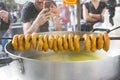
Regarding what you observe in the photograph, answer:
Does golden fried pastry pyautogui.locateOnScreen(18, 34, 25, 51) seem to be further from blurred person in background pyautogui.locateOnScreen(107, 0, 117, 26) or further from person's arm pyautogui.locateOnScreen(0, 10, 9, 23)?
blurred person in background pyautogui.locateOnScreen(107, 0, 117, 26)

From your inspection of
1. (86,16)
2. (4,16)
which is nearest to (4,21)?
(4,16)

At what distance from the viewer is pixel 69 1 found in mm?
1042

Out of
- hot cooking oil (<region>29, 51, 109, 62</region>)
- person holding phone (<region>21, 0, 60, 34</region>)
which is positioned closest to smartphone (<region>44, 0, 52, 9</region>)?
person holding phone (<region>21, 0, 60, 34</region>)

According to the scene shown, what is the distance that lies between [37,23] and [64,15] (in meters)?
0.16

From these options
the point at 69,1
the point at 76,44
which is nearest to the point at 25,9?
the point at 69,1

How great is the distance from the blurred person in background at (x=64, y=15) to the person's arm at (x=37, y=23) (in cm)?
9

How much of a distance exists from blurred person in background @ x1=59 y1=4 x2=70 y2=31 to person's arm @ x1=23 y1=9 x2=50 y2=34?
3.3 inches

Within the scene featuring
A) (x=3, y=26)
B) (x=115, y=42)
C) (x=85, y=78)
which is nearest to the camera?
(x=85, y=78)

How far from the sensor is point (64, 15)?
125cm

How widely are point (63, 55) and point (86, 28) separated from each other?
22.2 inches

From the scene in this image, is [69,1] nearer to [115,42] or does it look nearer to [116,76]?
[115,42]

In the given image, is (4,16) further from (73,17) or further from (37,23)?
(73,17)

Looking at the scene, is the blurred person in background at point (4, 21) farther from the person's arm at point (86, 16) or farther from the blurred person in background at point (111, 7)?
the blurred person in background at point (111, 7)

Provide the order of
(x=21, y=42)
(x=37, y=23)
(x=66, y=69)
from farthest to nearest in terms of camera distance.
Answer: (x=37, y=23)
(x=21, y=42)
(x=66, y=69)
